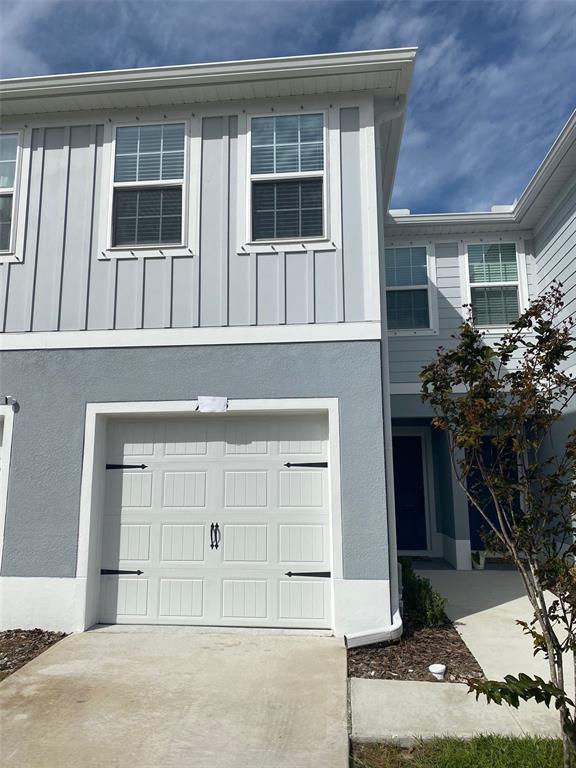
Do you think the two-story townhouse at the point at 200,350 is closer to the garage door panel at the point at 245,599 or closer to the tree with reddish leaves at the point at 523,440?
the garage door panel at the point at 245,599

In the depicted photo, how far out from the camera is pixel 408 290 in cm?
998

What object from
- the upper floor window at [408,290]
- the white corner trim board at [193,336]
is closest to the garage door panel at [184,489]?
the white corner trim board at [193,336]

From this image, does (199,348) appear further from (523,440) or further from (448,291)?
(448,291)

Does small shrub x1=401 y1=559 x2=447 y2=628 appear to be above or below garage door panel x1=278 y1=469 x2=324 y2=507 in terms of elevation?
below

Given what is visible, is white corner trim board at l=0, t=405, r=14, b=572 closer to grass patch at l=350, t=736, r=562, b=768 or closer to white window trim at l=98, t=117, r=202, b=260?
white window trim at l=98, t=117, r=202, b=260

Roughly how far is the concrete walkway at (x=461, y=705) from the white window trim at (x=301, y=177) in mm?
Result: 4266

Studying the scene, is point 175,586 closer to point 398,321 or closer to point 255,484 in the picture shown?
point 255,484

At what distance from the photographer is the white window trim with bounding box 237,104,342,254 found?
602 cm

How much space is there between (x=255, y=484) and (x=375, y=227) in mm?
3078

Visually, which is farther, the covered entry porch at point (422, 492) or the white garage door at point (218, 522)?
the covered entry porch at point (422, 492)

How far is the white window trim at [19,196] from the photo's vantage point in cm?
633

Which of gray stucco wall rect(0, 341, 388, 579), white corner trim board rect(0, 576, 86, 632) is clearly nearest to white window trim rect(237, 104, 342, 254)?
gray stucco wall rect(0, 341, 388, 579)

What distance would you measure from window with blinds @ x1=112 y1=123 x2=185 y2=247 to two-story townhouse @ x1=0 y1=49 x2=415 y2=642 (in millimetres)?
26

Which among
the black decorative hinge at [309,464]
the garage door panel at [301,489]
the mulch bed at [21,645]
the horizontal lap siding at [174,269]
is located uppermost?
the horizontal lap siding at [174,269]
